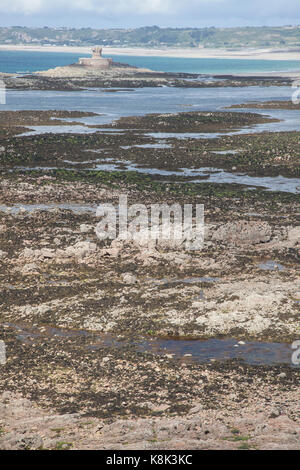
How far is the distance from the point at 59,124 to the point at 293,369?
47.5 m

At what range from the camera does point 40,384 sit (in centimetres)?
1335

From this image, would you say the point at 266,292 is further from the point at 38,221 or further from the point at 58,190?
the point at 58,190
